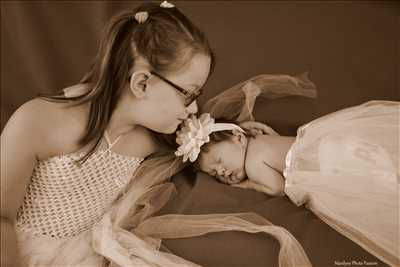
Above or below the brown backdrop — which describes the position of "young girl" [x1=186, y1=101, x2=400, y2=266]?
below

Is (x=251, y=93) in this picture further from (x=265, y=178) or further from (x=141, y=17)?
(x=141, y=17)

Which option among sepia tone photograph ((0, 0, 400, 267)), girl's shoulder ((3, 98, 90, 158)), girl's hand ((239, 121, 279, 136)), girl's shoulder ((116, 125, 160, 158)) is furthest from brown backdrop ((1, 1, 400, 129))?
girl's shoulder ((3, 98, 90, 158))

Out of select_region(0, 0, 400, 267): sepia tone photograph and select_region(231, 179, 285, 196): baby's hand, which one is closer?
select_region(0, 0, 400, 267): sepia tone photograph

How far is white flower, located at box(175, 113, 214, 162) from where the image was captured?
1.23 m

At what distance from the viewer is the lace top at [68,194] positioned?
1082 millimetres

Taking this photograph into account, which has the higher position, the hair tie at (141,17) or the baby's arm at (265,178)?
the hair tie at (141,17)

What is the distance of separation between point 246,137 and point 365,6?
0.84 m

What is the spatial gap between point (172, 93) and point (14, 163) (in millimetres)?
356

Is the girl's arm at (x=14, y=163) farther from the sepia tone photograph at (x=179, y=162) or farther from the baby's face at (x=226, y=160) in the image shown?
the baby's face at (x=226, y=160)

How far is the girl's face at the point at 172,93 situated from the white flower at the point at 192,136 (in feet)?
0.31

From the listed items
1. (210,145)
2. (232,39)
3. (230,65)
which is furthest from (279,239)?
(232,39)

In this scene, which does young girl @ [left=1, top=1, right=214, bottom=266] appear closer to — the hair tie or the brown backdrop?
the hair tie

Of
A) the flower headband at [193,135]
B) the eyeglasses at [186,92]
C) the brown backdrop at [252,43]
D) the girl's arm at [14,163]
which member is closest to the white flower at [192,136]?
the flower headband at [193,135]

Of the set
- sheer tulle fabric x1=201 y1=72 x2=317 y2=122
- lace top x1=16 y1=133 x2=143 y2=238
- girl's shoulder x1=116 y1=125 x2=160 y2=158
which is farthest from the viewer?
sheer tulle fabric x1=201 y1=72 x2=317 y2=122
